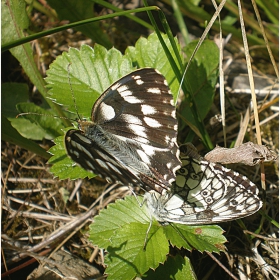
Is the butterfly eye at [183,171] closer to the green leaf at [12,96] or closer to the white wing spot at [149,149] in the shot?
the white wing spot at [149,149]

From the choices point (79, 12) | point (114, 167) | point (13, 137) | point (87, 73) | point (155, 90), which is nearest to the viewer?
point (114, 167)

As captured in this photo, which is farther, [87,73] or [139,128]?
[87,73]

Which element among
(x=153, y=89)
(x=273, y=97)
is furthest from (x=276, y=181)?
(x=153, y=89)

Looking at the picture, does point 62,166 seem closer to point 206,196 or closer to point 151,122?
point 151,122

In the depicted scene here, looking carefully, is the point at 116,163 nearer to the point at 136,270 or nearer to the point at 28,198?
the point at 136,270

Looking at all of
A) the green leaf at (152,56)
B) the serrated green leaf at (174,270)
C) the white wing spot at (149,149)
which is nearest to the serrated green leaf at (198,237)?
the serrated green leaf at (174,270)

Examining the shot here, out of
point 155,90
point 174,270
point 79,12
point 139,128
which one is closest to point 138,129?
point 139,128

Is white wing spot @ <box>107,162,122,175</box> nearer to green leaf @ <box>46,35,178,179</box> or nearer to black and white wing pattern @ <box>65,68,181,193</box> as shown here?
black and white wing pattern @ <box>65,68,181,193</box>
